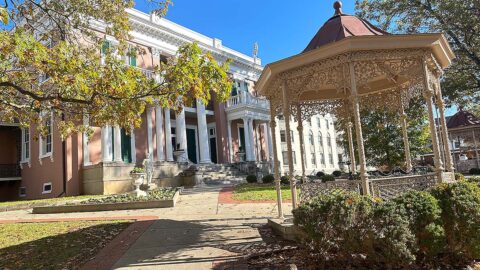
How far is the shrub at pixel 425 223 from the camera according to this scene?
4.50 metres

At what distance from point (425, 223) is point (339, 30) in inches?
197

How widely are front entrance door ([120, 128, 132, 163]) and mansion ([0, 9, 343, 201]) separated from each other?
67mm

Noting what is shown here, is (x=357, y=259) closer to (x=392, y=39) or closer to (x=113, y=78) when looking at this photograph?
(x=392, y=39)

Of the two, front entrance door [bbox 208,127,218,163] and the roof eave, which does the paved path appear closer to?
the roof eave

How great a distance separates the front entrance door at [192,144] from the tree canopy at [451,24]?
16405 millimetres

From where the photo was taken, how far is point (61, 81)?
22.2 feet

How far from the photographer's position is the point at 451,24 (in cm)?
1639

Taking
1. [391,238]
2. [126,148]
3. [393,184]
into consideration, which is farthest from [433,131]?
[126,148]

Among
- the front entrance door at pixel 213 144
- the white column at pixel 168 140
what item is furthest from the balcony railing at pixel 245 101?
the white column at pixel 168 140

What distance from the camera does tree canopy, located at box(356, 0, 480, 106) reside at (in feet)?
52.4

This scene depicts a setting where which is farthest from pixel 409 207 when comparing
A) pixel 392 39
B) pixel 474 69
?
pixel 474 69

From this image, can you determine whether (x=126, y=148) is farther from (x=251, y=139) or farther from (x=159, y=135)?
(x=251, y=139)

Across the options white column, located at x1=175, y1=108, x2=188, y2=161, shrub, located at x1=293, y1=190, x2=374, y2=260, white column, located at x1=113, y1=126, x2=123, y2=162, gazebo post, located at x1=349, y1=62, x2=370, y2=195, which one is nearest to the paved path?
shrub, located at x1=293, y1=190, x2=374, y2=260

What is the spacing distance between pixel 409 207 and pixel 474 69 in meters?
16.7
